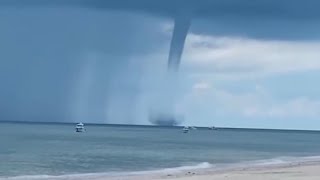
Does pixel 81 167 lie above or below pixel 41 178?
above

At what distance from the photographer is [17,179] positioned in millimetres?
43625

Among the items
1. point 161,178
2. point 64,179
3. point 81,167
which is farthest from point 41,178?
point 81,167

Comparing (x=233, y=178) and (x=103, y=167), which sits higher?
(x=103, y=167)

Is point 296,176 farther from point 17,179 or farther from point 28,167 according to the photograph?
point 28,167

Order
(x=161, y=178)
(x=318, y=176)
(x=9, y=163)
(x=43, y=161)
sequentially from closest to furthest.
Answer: (x=318, y=176), (x=161, y=178), (x=9, y=163), (x=43, y=161)

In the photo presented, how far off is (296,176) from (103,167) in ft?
72.1

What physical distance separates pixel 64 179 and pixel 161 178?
6.28m

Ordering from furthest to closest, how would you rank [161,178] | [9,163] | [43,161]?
[43,161] < [9,163] < [161,178]

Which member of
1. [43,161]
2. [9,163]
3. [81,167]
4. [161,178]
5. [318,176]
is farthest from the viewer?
[43,161]

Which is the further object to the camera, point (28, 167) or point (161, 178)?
point (28, 167)

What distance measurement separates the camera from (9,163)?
61656 mm

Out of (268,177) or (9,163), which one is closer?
(268,177)

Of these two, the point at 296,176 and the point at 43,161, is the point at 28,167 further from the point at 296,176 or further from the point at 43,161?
the point at 296,176

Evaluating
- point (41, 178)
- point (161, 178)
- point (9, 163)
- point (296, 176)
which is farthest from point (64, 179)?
point (9, 163)
